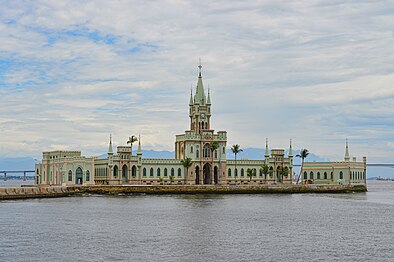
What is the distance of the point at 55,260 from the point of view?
46531mm

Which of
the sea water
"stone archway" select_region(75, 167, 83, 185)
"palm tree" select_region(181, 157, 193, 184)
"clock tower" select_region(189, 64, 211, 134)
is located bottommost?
the sea water

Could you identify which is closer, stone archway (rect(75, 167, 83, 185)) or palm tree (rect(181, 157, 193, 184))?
stone archway (rect(75, 167, 83, 185))

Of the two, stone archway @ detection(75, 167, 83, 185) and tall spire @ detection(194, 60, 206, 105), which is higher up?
tall spire @ detection(194, 60, 206, 105)

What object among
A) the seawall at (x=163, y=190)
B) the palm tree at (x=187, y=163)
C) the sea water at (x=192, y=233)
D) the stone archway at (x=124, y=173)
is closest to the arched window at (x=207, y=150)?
the palm tree at (x=187, y=163)

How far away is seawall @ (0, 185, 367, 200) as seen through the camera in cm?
11312

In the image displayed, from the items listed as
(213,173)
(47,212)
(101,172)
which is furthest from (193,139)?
(47,212)

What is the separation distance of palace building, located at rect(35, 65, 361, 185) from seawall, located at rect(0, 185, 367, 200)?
6.51m

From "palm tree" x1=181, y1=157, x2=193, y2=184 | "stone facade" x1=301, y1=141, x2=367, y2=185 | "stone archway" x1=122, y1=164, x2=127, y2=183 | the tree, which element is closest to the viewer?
"stone archway" x1=122, y1=164, x2=127, y2=183

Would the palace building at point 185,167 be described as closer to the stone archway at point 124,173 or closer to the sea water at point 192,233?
the stone archway at point 124,173

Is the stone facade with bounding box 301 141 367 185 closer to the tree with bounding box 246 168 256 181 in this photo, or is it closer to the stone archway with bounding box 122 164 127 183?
the tree with bounding box 246 168 256 181

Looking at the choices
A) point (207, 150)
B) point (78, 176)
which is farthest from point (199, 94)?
point (78, 176)

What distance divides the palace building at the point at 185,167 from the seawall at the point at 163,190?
6.51 metres

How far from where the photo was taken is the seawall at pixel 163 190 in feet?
371

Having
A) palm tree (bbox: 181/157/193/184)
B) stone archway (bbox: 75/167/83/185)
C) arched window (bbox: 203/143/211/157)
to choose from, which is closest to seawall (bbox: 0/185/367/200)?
palm tree (bbox: 181/157/193/184)
